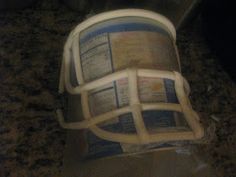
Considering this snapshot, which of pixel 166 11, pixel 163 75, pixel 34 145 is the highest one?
pixel 163 75

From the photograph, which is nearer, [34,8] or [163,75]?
[163,75]

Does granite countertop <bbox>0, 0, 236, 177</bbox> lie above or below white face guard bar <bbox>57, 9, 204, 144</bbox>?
below

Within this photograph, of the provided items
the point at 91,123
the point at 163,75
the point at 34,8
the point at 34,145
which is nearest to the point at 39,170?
the point at 34,145

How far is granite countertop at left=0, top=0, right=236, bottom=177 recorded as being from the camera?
795 millimetres

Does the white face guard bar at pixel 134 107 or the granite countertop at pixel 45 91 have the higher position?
the white face guard bar at pixel 134 107

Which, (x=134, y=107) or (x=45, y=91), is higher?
(x=134, y=107)

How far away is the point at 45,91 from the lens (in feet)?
2.92

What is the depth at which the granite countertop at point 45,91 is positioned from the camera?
2.61 ft

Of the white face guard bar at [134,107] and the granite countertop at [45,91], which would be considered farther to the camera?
the granite countertop at [45,91]

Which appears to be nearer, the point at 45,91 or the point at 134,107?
the point at 134,107

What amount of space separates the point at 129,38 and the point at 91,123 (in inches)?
6.4

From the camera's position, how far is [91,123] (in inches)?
25.7

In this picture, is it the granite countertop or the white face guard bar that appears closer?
the white face guard bar

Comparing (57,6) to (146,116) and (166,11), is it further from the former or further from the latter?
(146,116)
